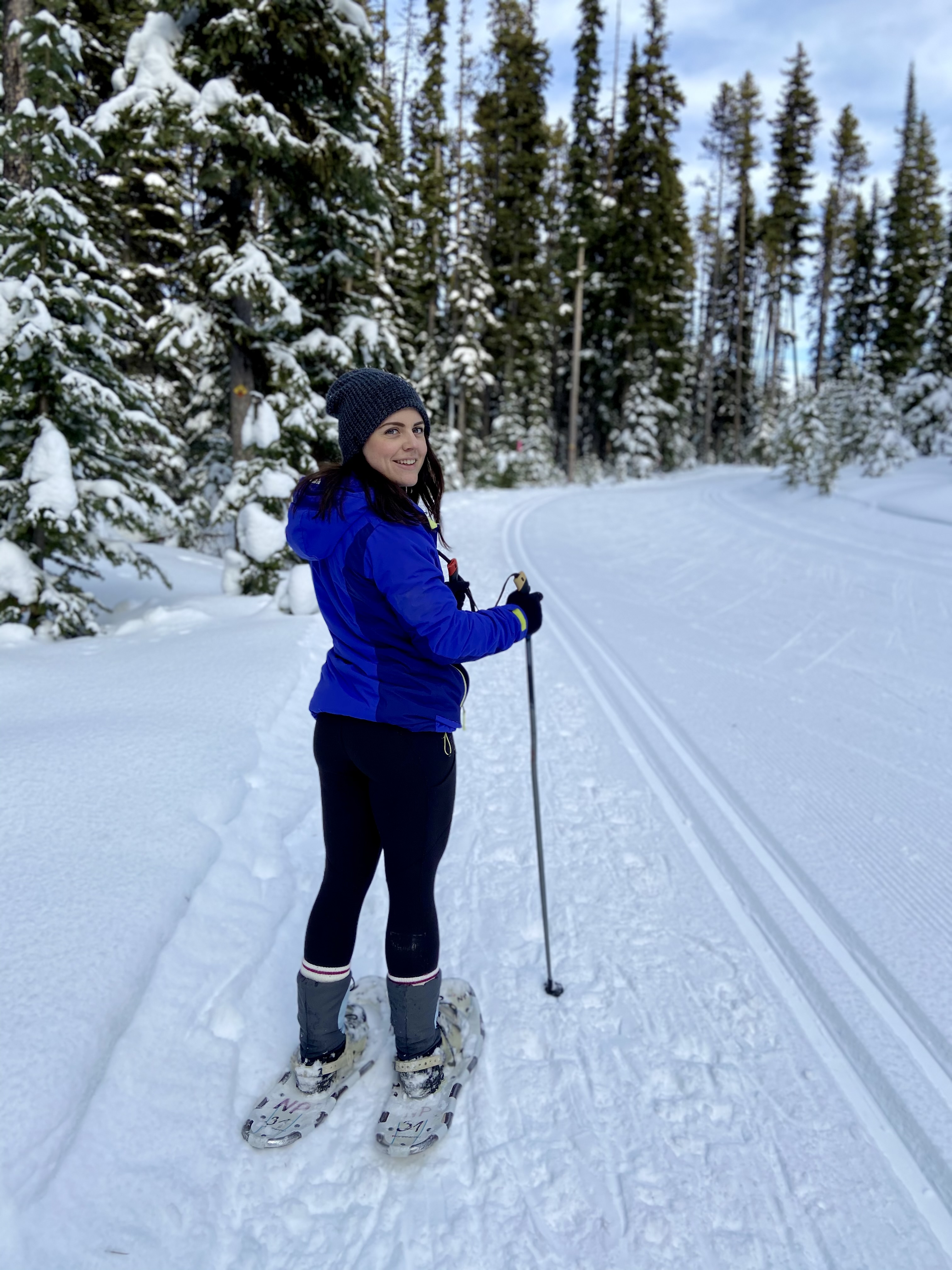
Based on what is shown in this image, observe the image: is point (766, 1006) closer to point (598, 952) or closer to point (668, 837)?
point (598, 952)

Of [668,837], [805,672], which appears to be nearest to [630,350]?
[805,672]

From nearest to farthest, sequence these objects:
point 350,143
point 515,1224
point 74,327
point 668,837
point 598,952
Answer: point 515,1224
point 598,952
point 668,837
point 74,327
point 350,143

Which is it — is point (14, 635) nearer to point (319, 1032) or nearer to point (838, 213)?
point (319, 1032)

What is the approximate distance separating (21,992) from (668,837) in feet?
9.50

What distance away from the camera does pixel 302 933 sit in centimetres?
293

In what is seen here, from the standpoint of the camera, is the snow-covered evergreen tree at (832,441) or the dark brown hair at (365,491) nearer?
the dark brown hair at (365,491)

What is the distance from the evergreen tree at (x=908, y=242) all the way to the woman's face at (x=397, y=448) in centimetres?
3720

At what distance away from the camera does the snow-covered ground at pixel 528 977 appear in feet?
6.07

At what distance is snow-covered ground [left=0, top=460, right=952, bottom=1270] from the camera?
1852 millimetres

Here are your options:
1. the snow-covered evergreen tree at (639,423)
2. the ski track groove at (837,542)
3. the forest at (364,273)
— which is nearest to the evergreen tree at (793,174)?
the forest at (364,273)

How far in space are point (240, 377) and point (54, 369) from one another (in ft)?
13.5

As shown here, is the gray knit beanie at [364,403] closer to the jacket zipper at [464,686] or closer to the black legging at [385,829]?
the jacket zipper at [464,686]

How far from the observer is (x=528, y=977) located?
2.74m

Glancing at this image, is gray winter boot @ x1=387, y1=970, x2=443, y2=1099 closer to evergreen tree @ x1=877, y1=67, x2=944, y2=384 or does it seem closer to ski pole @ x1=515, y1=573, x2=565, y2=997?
ski pole @ x1=515, y1=573, x2=565, y2=997
